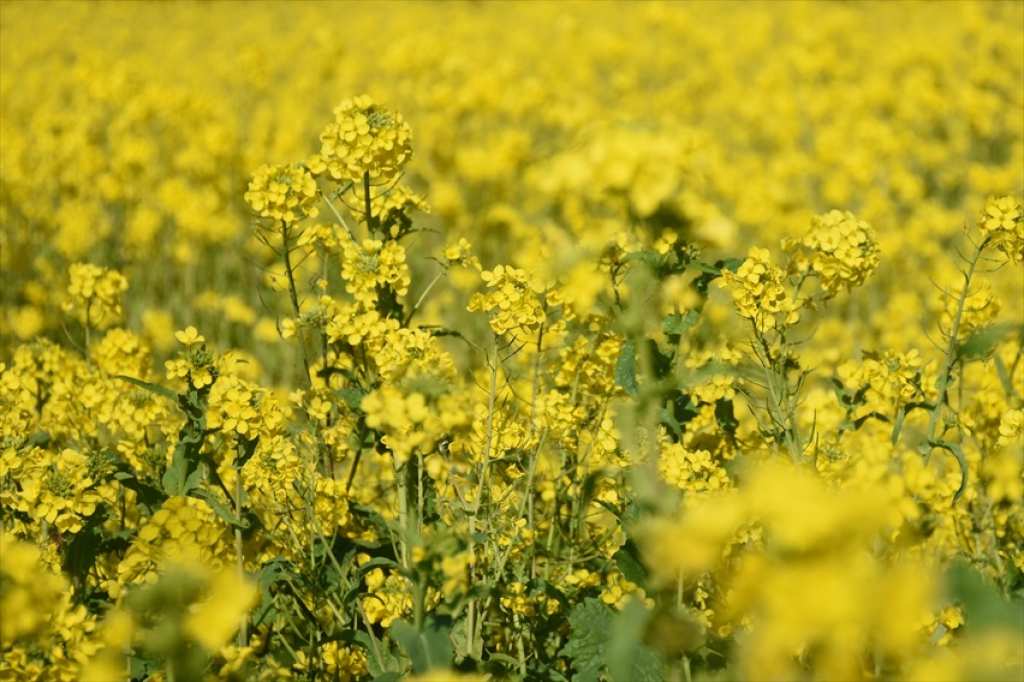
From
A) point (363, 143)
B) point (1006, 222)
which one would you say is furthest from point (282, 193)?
point (1006, 222)

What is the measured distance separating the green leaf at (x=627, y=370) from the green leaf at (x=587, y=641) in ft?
1.77

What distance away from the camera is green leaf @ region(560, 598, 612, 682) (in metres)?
2.29

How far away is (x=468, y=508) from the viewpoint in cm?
218

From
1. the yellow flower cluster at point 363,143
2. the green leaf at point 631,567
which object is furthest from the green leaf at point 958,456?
the yellow flower cluster at point 363,143

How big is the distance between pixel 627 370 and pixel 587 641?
0.63 m

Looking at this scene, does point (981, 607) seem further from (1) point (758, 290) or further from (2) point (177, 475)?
(2) point (177, 475)

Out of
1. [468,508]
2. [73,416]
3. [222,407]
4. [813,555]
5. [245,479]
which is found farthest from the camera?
[73,416]

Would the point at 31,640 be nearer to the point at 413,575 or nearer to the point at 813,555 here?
the point at 413,575

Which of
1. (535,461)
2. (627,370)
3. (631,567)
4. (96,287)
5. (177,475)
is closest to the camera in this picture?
(627,370)

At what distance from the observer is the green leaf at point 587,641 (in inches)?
90.4

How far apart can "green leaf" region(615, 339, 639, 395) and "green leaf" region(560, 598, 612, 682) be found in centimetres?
54

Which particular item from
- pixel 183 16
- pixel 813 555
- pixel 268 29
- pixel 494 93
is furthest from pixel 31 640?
pixel 183 16

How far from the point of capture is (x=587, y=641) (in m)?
2.33

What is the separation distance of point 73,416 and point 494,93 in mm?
5894
